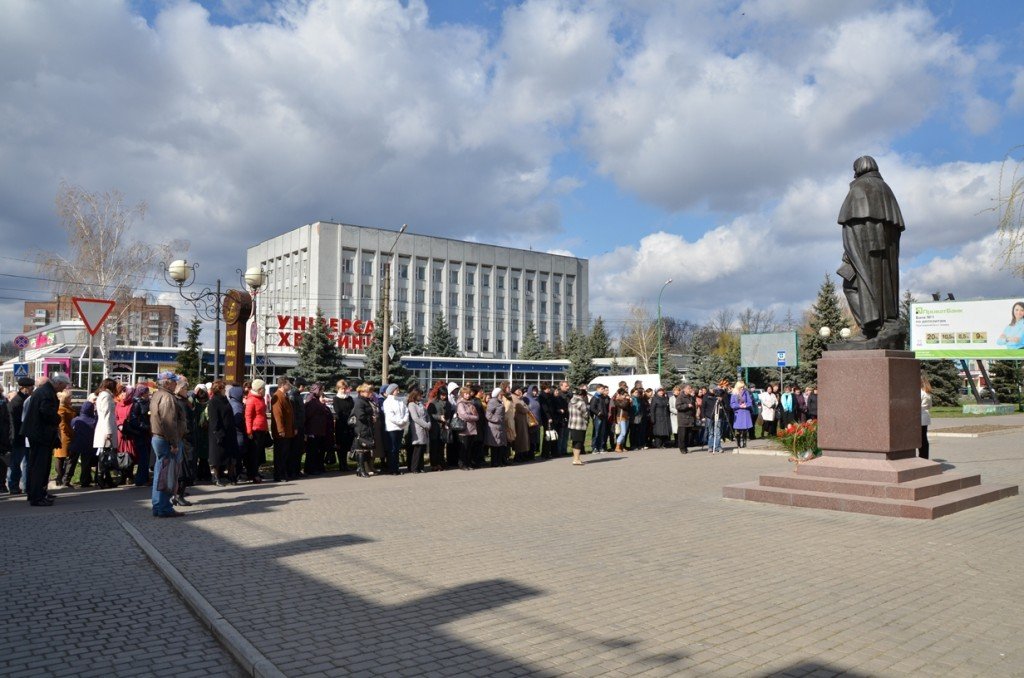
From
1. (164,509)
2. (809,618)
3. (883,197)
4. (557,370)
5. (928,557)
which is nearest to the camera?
(809,618)

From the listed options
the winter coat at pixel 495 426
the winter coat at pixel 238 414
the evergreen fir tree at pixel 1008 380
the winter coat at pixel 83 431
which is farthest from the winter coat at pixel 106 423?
the evergreen fir tree at pixel 1008 380

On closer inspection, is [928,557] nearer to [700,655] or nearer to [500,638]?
[700,655]

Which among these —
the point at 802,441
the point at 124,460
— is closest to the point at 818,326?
the point at 802,441

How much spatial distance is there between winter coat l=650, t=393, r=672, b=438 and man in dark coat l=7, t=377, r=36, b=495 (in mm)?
14758

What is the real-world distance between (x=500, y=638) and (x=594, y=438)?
15.6 m

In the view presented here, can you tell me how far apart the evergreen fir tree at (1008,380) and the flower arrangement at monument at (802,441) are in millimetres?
42139

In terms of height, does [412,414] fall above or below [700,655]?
above

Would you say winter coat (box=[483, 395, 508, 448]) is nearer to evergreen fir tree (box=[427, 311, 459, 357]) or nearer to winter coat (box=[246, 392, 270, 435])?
winter coat (box=[246, 392, 270, 435])

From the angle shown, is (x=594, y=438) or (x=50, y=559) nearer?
(x=50, y=559)

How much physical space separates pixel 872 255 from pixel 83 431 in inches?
481

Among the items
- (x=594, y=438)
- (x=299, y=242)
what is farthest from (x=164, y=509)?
(x=299, y=242)

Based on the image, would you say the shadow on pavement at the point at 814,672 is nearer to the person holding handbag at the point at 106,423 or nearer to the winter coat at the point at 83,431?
the person holding handbag at the point at 106,423

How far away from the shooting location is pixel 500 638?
495cm

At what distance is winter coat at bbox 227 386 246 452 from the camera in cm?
1308
